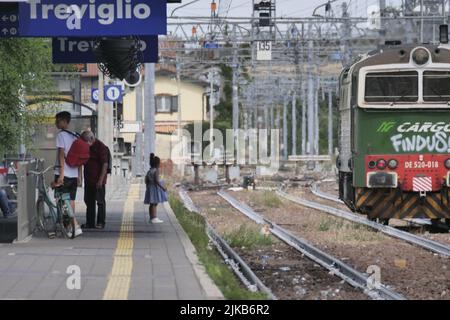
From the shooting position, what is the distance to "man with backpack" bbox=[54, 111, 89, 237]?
15.4m

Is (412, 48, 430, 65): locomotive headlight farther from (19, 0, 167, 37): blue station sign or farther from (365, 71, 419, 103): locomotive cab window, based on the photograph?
(19, 0, 167, 37): blue station sign

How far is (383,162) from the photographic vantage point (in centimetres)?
1817

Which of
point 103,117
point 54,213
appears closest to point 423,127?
point 54,213

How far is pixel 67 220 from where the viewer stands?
15664 mm

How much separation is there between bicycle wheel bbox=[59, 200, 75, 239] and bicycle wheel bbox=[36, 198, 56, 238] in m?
0.27

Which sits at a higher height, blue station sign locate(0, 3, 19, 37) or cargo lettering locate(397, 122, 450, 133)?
blue station sign locate(0, 3, 19, 37)

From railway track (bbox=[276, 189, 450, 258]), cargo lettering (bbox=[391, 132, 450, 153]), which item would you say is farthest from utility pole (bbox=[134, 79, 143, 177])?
cargo lettering (bbox=[391, 132, 450, 153])

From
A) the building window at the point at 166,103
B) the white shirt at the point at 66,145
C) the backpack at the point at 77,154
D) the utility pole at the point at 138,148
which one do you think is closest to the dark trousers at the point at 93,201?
the white shirt at the point at 66,145

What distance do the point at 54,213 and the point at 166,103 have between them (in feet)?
259

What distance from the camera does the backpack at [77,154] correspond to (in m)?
15.4

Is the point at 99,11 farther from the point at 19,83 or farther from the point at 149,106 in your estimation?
the point at 149,106

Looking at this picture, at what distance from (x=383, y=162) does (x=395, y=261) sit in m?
3.21
